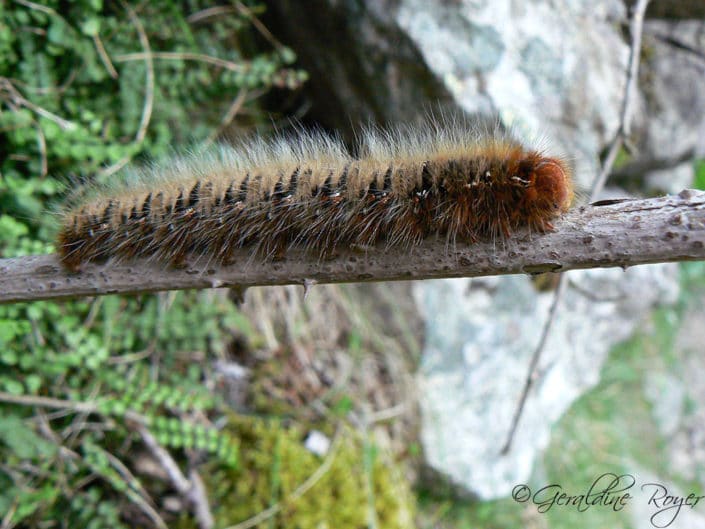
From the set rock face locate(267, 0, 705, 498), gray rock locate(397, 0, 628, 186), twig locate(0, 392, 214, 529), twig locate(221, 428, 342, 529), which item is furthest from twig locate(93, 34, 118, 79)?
twig locate(221, 428, 342, 529)

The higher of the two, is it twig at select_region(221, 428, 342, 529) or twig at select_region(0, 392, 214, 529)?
twig at select_region(0, 392, 214, 529)

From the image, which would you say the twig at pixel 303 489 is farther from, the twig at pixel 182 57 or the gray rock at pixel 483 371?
the twig at pixel 182 57

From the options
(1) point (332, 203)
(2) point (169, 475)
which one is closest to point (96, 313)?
(2) point (169, 475)

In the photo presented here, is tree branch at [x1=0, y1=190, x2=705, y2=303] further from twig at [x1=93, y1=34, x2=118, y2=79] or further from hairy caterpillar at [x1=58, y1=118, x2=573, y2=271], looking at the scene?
twig at [x1=93, y1=34, x2=118, y2=79]

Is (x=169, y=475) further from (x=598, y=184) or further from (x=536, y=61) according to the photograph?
(x=536, y=61)

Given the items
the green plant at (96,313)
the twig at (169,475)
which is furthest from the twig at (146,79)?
the twig at (169,475)
